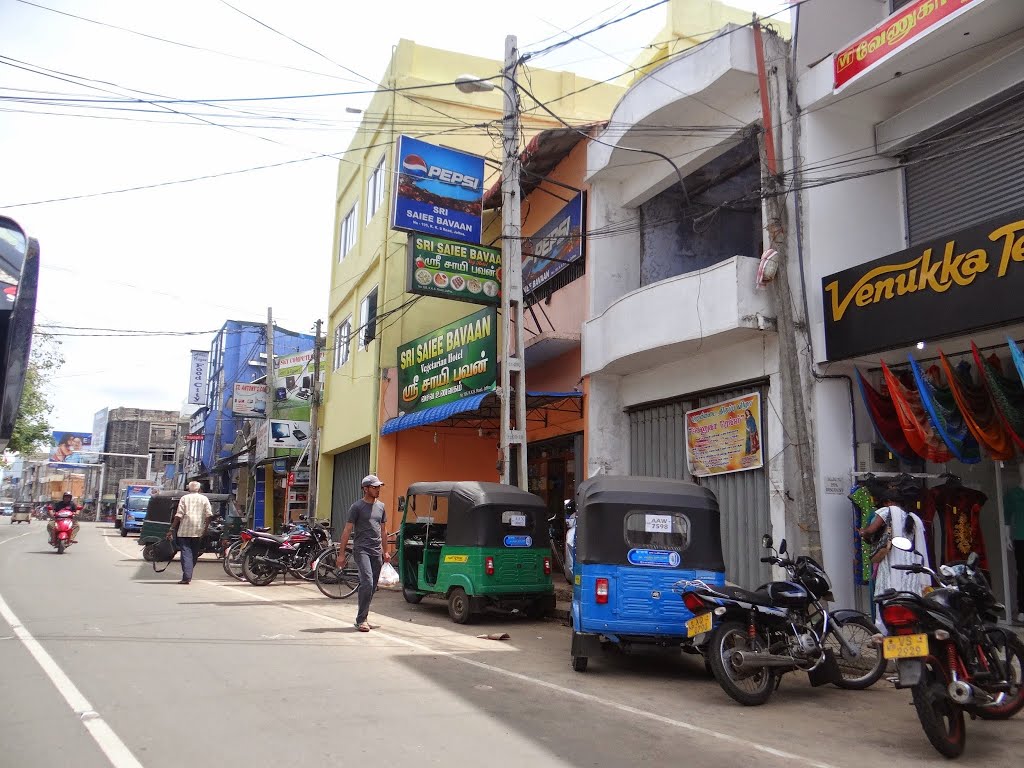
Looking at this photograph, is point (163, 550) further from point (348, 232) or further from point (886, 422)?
point (886, 422)

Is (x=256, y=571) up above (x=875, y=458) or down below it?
below

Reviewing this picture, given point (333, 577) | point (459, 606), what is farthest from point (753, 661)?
point (333, 577)

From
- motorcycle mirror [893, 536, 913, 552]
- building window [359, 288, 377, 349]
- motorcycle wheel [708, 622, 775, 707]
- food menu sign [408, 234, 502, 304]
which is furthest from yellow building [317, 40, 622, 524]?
motorcycle mirror [893, 536, 913, 552]

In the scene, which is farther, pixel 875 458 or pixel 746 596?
pixel 875 458

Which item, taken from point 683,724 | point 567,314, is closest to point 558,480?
point 567,314

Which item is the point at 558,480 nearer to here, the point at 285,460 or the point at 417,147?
the point at 417,147

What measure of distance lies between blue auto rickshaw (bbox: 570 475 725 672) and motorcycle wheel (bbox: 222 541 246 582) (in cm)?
1064

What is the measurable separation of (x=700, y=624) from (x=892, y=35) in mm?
7380

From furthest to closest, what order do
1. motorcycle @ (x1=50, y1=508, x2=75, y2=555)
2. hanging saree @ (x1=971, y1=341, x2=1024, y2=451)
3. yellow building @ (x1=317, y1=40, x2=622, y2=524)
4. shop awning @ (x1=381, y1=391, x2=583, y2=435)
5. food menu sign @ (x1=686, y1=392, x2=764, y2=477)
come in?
motorcycle @ (x1=50, y1=508, x2=75, y2=555), yellow building @ (x1=317, y1=40, x2=622, y2=524), shop awning @ (x1=381, y1=391, x2=583, y2=435), food menu sign @ (x1=686, y1=392, x2=764, y2=477), hanging saree @ (x1=971, y1=341, x2=1024, y2=451)

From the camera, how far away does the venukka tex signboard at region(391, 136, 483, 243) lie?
15.4 meters

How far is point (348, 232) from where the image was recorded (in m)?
26.8

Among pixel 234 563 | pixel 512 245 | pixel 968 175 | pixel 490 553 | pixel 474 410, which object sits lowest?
pixel 234 563

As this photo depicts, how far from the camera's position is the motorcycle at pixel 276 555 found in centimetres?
1528

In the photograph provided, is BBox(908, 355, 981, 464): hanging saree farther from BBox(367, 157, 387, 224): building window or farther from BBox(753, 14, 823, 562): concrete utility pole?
BBox(367, 157, 387, 224): building window
